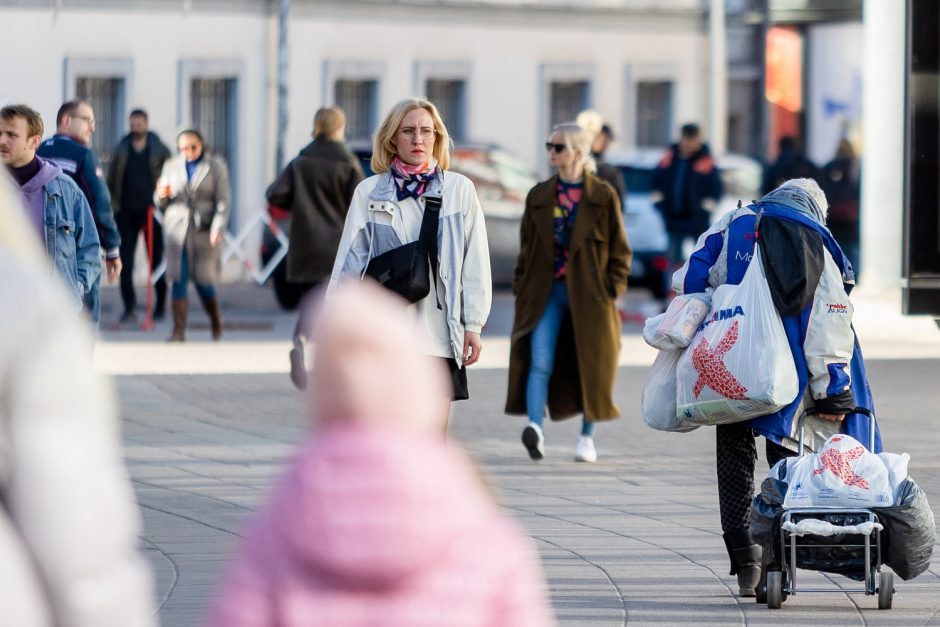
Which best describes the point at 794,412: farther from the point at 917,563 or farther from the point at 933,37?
the point at 933,37

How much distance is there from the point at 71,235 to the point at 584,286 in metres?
2.66

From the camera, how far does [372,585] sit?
2.77 m

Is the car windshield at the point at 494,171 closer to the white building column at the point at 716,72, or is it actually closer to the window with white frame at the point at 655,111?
the white building column at the point at 716,72

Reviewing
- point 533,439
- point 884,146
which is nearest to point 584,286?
point 533,439

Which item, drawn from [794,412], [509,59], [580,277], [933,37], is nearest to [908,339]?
[933,37]

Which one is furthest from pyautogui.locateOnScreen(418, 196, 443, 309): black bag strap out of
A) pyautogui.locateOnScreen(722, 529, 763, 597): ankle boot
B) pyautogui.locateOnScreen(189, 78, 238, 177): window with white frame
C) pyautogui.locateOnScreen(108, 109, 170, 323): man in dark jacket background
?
pyautogui.locateOnScreen(189, 78, 238, 177): window with white frame

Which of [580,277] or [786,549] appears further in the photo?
[580,277]

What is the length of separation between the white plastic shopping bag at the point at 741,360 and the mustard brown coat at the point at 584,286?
3371 mm

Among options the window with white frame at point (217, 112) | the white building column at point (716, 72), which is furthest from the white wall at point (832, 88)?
the window with white frame at point (217, 112)

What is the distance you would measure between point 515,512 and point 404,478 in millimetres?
6176

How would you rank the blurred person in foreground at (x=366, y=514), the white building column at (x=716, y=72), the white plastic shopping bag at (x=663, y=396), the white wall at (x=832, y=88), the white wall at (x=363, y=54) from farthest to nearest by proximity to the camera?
the white wall at (x=832, y=88)
the white building column at (x=716, y=72)
the white wall at (x=363, y=54)
the white plastic shopping bag at (x=663, y=396)
the blurred person in foreground at (x=366, y=514)

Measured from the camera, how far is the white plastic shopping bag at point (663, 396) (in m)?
7.30

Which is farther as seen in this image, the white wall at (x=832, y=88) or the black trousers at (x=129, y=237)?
the white wall at (x=832, y=88)

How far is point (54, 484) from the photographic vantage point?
9.16ft
